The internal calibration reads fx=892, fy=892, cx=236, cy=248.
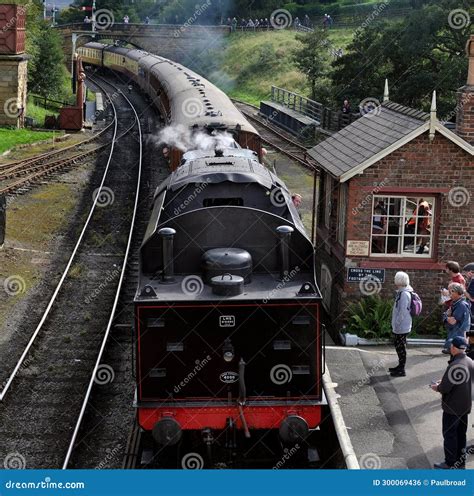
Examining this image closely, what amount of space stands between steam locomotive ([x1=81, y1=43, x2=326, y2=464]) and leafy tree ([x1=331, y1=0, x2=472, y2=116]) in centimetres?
2353

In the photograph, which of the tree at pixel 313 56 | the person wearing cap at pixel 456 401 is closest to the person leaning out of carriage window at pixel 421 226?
the person wearing cap at pixel 456 401

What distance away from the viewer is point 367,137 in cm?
1436

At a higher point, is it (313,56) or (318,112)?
(313,56)

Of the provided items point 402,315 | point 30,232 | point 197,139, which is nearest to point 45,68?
point 30,232

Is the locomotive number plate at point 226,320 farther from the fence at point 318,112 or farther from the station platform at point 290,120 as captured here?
the station platform at point 290,120

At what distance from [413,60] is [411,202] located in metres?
22.0

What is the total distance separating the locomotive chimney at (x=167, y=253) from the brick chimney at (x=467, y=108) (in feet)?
20.0

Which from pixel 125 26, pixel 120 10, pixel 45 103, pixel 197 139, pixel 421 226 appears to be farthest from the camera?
pixel 120 10

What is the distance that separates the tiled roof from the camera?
13.3m

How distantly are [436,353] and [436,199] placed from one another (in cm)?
232

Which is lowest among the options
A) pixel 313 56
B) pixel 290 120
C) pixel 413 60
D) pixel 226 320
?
pixel 226 320

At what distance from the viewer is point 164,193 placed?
36.0 feet

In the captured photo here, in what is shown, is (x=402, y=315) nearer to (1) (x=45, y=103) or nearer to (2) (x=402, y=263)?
(2) (x=402, y=263)
